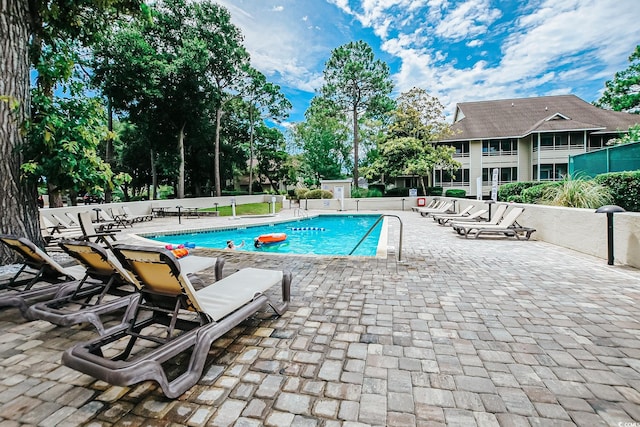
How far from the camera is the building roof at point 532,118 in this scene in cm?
2370

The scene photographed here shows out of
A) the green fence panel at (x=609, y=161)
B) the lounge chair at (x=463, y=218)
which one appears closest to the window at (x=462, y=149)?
the green fence panel at (x=609, y=161)

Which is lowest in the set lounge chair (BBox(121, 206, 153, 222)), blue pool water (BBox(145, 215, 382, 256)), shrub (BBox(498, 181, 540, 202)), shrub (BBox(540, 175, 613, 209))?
blue pool water (BBox(145, 215, 382, 256))

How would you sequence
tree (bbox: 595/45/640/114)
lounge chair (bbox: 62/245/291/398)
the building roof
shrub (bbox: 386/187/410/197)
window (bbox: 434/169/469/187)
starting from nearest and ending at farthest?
1. lounge chair (bbox: 62/245/291/398)
2. tree (bbox: 595/45/640/114)
3. the building roof
4. shrub (bbox: 386/187/410/197)
5. window (bbox: 434/169/469/187)

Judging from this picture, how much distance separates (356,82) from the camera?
27.5m

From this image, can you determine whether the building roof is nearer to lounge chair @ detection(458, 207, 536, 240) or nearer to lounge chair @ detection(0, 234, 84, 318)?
lounge chair @ detection(458, 207, 536, 240)

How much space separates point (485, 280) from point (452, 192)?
71.7 feet

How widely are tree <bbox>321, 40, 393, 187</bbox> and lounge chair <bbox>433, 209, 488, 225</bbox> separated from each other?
601 inches

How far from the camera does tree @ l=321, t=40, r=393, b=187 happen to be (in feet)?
88.9

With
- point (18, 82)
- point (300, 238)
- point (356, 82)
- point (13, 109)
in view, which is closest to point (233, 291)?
point (13, 109)

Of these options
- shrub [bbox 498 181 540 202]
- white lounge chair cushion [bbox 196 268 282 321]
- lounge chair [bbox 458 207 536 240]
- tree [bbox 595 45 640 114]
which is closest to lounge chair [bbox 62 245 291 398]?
white lounge chair cushion [bbox 196 268 282 321]

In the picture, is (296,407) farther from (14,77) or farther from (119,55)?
(119,55)

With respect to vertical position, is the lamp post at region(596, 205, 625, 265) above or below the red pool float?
above

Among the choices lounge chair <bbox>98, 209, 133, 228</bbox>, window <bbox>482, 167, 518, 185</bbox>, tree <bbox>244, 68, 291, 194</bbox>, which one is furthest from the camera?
tree <bbox>244, 68, 291, 194</bbox>

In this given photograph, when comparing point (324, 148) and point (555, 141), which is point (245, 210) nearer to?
point (324, 148)
